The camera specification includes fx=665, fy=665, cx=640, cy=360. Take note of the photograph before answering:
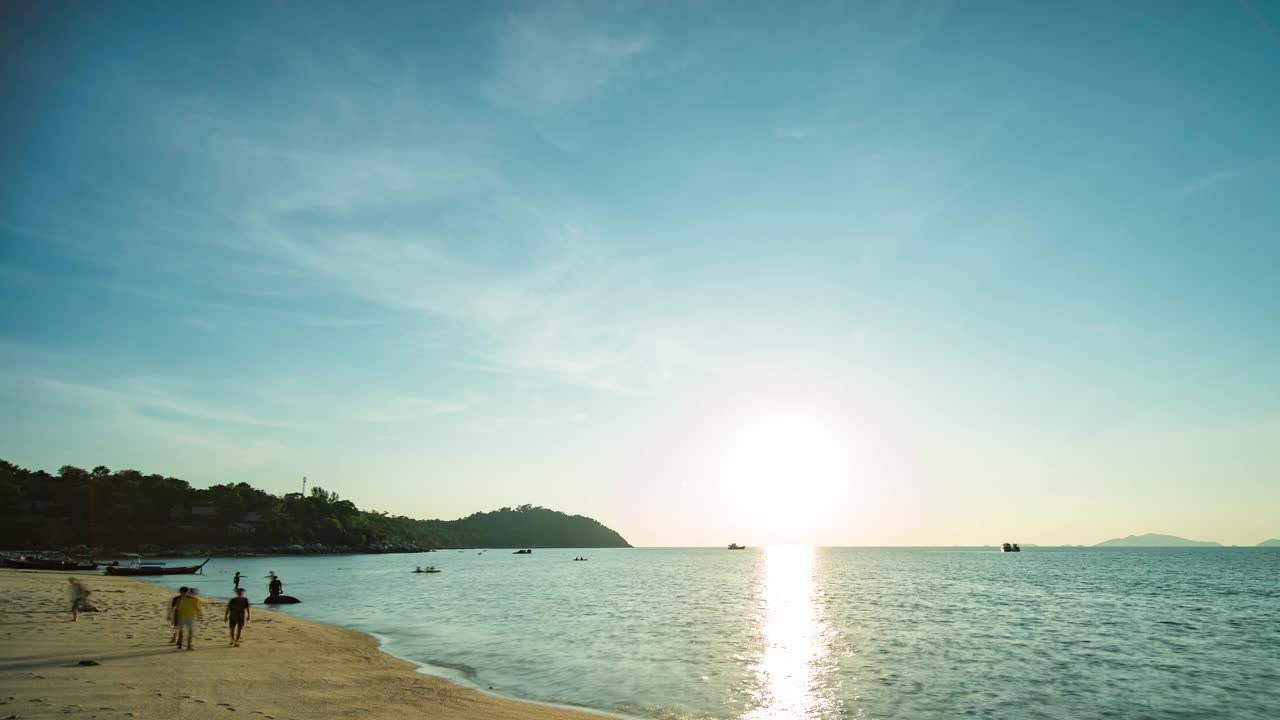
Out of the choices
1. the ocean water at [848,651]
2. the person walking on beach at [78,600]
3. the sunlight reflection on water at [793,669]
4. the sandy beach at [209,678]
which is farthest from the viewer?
the person walking on beach at [78,600]

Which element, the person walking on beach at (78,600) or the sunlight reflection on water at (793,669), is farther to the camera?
the person walking on beach at (78,600)

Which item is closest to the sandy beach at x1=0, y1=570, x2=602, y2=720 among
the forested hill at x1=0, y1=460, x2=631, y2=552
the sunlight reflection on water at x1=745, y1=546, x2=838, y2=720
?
the sunlight reflection on water at x1=745, y1=546, x2=838, y2=720

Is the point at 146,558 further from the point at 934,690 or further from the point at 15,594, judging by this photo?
the point at 934,690

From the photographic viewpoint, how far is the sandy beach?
1719 centimetres

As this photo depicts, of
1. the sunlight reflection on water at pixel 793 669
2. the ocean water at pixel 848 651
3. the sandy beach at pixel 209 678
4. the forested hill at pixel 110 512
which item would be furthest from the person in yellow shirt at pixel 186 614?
the forested hill at pixel 110 512

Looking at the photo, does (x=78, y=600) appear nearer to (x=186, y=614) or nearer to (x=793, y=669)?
(x=186, y=614)

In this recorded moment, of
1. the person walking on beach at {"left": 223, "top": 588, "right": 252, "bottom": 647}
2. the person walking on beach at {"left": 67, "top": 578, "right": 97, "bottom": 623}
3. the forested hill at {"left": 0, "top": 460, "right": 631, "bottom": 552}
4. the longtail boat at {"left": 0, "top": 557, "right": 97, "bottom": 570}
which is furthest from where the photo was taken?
the forested hill at {"left": 0, "top": 460, "right": 631, "bottom": 552}

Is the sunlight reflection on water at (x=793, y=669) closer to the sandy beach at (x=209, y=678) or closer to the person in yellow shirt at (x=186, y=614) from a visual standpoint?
the sandy beach at (x=209, y=678)

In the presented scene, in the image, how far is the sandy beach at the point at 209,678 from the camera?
17188mm

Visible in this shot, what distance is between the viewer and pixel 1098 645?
3997cm

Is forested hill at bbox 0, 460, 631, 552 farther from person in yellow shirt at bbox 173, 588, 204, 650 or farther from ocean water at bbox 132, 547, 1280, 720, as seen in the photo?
person in yellow shirt at bbox 173, 588, 204, 650

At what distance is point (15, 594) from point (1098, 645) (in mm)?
71234

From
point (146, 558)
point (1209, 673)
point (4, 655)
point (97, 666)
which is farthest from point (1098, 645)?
point (146, 558)

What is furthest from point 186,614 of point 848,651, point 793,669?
point 848,651
